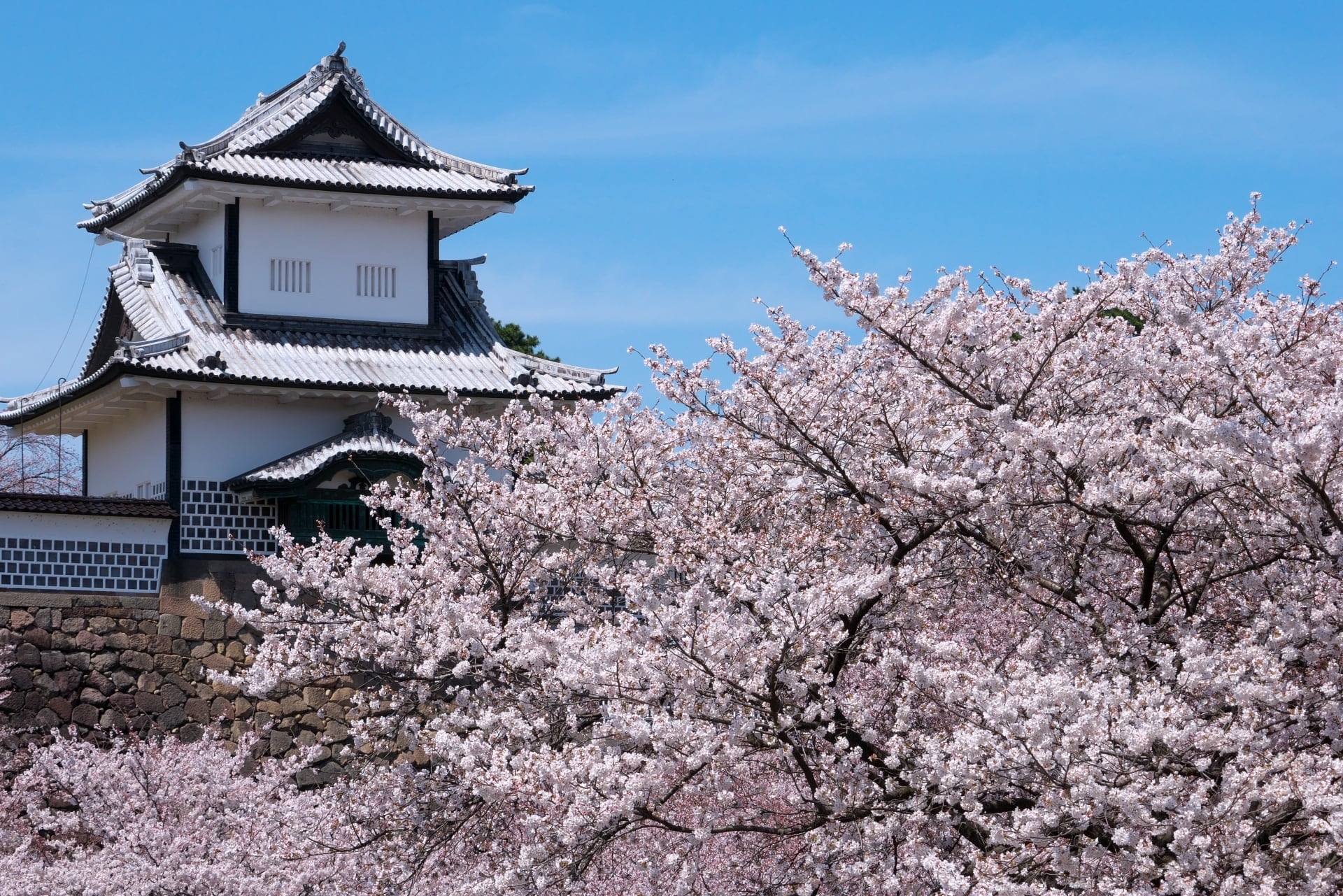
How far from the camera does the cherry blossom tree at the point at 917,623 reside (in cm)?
554

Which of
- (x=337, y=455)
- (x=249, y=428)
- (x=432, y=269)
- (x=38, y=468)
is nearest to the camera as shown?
(x=337, y=455)

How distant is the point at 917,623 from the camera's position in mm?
7184

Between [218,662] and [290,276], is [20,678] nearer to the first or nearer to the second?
[218,662]

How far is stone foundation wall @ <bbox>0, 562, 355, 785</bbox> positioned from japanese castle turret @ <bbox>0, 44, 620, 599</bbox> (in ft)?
0.80

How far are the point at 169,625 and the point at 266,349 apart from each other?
3.33 m

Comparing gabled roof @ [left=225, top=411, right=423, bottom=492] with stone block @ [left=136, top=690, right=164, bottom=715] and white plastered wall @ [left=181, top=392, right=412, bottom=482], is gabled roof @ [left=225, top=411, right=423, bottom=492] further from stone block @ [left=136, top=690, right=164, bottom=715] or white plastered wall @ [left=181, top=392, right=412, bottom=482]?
stone block @ [left=136, top=690, right=164, bottom=715]

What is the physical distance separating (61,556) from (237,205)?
4.79m

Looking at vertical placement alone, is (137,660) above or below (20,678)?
above

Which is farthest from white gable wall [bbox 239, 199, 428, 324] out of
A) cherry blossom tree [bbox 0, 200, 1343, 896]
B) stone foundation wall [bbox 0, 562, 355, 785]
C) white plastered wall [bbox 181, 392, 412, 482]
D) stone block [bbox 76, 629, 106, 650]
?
cherry blossom tree [bbox 0, 200, 1343, 896]

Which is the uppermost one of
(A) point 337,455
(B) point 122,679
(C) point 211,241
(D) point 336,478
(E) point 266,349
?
(C) point 211,241

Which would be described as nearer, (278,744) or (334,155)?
(278,744)

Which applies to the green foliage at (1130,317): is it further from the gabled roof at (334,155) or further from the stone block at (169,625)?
the stone block at (169,625)

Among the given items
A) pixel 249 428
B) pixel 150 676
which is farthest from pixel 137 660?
pixel 249 428

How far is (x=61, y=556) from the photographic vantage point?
1466 cm
